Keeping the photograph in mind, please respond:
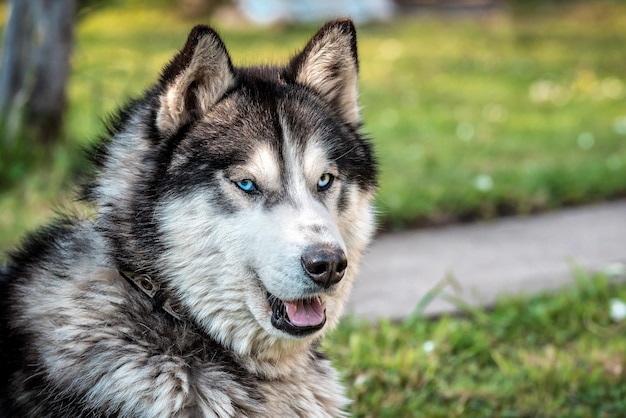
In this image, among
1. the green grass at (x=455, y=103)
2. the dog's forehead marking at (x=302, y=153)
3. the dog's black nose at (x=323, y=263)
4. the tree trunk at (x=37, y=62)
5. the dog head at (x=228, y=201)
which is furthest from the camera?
the tree trunk at (x=37, y=62)

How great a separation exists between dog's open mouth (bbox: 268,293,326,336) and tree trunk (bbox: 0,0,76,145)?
4515 mm

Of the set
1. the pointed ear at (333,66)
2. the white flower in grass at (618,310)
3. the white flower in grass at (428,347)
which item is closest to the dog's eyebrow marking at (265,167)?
the pointed ear at (333,66)

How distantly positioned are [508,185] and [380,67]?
20.1 feet

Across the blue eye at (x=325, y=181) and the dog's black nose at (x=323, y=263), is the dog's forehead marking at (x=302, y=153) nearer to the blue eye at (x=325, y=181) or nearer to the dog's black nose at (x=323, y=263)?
the blue eye at (x=325, y=181)

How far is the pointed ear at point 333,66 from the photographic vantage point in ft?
10.6

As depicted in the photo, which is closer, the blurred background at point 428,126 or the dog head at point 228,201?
the dog head at point 228,201

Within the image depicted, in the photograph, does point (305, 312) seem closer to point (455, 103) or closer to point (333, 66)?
point (333, 66)

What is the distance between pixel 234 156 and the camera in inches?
114

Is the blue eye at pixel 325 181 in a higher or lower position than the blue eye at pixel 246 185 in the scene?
lower

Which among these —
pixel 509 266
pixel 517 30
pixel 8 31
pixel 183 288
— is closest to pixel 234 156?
pixel 183 288

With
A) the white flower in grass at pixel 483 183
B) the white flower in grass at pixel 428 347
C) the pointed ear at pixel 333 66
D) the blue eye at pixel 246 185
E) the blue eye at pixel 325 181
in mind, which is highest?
the pointed ear at pixel 333 66

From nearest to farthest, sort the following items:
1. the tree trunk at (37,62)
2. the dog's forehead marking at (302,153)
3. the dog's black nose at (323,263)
→ the dog's black nose at (323,263) → the dog's forehead marking at (302,153) → the tree trunk at (37,62)

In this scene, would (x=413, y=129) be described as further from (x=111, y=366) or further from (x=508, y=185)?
(x=111, y=366)

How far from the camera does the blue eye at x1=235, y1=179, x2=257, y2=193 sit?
2.88 metres
